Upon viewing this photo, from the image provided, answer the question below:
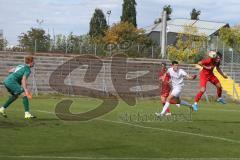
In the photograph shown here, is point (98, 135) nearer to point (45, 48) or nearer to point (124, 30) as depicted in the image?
point (45, 48)

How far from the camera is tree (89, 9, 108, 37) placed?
103062mm

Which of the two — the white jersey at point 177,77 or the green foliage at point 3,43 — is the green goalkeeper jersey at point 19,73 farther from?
the green foliage at point 3,43

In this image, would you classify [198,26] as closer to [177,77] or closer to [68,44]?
A: [68,44]

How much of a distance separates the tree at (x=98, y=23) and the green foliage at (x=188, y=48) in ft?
117

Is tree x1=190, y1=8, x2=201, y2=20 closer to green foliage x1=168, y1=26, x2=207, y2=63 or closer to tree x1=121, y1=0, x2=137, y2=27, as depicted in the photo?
tree x1=121, y1=0, x2=137, y2=27

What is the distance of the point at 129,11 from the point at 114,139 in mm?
91682

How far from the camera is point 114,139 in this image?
1324cm

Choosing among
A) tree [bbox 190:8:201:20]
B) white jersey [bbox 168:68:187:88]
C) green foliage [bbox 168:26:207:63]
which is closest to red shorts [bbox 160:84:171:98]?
white jersey [bbox 168:68:187:88]

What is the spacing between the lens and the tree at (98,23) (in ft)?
338

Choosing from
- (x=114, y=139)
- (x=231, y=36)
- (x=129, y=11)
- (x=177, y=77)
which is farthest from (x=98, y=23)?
(x=114, y=139)

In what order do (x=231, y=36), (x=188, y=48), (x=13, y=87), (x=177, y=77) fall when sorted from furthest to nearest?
(x=231, y=36) → (x=188, y=48) → (x=177, y=77) → (x=13, y=87)

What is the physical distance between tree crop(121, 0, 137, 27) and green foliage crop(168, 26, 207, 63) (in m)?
34.2

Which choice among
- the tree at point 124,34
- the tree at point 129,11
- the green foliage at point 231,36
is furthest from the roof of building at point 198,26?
the green foliage at point 231,36

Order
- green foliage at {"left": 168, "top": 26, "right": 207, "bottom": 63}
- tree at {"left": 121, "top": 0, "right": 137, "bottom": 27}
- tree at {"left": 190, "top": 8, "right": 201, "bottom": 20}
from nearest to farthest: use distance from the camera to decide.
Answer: green foliage at {"left": 168, "top": 26, "right": 207, "bottom": 63} < tree at {"left": 121, "top": 0, "right": 137, "bottom": 27} < tree at {"left": 190, "top": 8, "right": 201, "bottom": 20}
